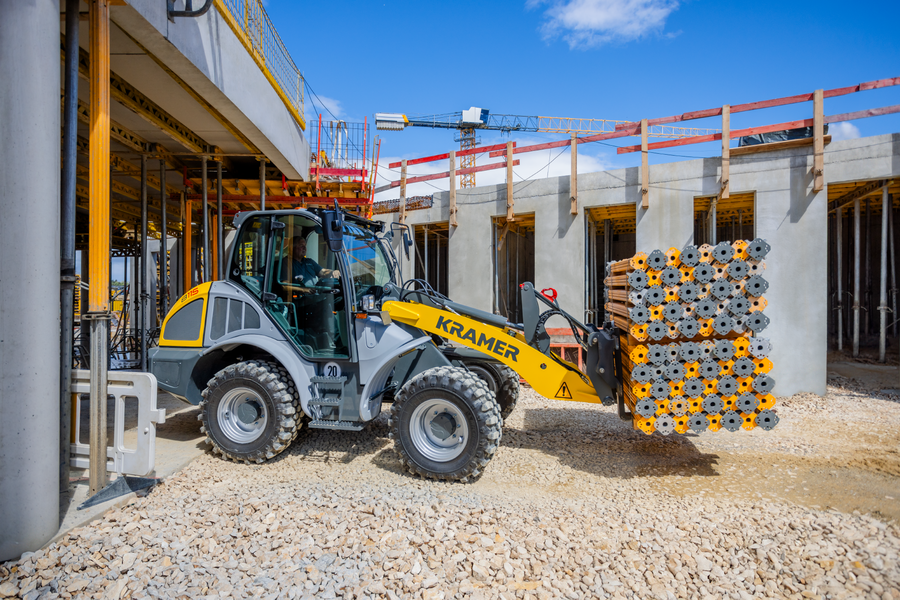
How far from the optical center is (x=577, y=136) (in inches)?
411

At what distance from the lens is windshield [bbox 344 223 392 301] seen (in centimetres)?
541

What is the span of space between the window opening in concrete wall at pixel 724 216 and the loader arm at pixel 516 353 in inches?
232

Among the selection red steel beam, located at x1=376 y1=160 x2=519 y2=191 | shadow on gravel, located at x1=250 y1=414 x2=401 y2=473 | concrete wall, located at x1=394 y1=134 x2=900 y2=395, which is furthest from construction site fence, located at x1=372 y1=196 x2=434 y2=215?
shadow on gravel, located at x1=250 y1=414 x2=401 y2=473

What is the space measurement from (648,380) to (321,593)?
3.22m

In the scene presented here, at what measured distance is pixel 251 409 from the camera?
215 inches

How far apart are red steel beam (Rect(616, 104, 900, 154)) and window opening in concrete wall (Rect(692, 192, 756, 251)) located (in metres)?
1.13

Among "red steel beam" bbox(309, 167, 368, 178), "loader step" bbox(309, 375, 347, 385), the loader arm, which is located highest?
"red steel beam" bbox(309, 167, 368, 178)

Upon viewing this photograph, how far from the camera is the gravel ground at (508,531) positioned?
3.11 m

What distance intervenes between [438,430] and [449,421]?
0.45 ft

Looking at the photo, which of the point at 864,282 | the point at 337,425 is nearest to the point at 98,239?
the point at 337,425

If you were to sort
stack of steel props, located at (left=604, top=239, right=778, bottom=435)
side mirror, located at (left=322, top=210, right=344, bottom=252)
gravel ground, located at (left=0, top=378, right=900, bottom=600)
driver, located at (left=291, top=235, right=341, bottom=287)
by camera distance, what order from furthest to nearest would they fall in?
driver, located at (left=291, top=235, right=341, bottom=287)
side mirror, located at (left=322, top=210, right=344, bottom=252)
stack of steel props, located at (left=604, top=239, right=778, bottom=435)
gravel ground, located at (left=0, top=378, right=900, bottom=600)

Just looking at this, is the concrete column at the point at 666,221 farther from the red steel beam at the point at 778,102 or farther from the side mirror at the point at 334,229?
the side mirror at the point at 334,229

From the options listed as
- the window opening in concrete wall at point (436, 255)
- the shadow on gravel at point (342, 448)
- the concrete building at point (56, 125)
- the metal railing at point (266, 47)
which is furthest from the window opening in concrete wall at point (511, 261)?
the shadow on gravel at point (342, 448)

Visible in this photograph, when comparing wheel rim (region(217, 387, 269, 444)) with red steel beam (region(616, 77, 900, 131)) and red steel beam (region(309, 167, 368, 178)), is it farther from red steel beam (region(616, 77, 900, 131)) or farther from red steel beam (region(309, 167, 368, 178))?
red steel beam (region(616, 77, 900, 131))
